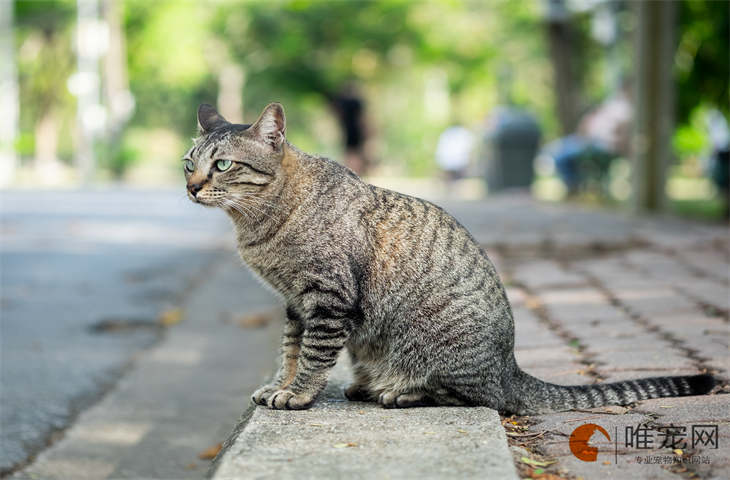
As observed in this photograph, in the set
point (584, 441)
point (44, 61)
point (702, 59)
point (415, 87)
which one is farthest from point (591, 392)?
point (415, 87)

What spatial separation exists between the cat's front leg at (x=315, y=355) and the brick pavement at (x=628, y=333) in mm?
732

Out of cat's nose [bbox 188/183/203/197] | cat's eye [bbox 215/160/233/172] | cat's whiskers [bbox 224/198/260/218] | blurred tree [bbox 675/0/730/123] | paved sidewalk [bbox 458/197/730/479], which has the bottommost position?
paved sidewalk [bbox 458/197/730/479]

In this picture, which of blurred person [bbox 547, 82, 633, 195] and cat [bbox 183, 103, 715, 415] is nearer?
cat [bbox 183, 103, 715, 415]

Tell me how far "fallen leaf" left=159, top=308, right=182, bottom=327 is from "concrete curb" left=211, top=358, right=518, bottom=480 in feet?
11.7

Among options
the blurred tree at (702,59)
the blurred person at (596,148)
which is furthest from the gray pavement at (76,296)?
the blurred tree at (702,59)

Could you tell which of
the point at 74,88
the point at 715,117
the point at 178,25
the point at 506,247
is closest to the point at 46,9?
the point at 178,25

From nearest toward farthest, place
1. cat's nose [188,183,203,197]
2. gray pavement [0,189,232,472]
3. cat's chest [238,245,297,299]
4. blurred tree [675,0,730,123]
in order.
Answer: cat's chest [238,245,297,299]
cat's nose [188,183,203,197]
gray pavement [0,189,232,472]
blurred tree [675,0,730,123]

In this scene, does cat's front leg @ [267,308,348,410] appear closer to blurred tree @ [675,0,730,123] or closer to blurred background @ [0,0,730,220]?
blurred background @ [0,0,730,220]

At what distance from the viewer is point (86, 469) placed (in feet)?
13.1

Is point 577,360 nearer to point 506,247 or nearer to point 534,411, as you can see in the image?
point 534,411

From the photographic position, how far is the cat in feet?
11.0

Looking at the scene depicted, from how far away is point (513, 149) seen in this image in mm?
17766

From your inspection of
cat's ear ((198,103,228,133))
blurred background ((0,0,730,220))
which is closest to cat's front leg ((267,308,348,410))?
cat's ear ((198,103,228,133))

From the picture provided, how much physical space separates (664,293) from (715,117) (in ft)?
35.1
